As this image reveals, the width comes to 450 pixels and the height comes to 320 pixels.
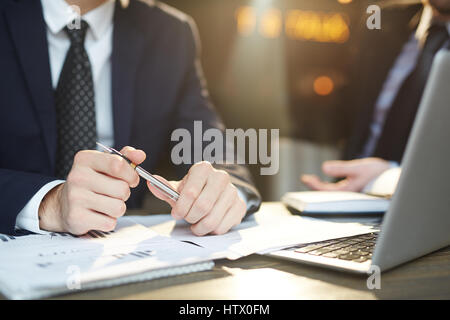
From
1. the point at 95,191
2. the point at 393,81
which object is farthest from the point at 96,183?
the point at 393,81

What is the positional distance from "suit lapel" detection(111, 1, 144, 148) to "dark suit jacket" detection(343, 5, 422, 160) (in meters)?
1.09

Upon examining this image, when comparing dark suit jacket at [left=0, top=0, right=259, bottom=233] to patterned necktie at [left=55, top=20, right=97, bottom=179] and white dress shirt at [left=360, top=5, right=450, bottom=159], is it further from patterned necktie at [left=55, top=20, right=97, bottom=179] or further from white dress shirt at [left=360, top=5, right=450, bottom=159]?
white dress shirt at [left=360, top=5, right=450, bottom=159]

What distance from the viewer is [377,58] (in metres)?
1.98

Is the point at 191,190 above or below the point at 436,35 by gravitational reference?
below

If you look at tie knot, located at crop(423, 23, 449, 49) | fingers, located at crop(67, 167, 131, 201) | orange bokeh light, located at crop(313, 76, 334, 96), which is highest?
tie knot, located at crop(423, 23, 449, 49)

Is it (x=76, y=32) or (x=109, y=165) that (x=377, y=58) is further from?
(x=109, y=165)

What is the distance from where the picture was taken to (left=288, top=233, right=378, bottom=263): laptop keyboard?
62 cm

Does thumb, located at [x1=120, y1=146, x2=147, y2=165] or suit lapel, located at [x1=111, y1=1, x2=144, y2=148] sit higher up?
suit lapel, located at [x1=111, y1=1, x2=144, y2=148]

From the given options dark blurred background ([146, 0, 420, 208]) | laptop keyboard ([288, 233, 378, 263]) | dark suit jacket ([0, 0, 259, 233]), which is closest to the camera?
laptop keyboard ([288, 233, 378, 263])

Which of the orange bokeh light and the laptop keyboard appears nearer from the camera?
the laptop keyboard

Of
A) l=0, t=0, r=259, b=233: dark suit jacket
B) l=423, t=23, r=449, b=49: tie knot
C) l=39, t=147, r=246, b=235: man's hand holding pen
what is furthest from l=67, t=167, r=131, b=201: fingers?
l=423, t=23, r=449, b=49: tie knot

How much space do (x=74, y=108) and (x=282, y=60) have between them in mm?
3689

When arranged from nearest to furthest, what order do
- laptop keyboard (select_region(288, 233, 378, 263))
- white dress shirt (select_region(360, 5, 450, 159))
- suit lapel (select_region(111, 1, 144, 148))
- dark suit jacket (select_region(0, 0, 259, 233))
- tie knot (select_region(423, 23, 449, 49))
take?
1. laptop keyboard (select_region(288, 233, 378, 263))
2. dark suit jacket (select_region(0, 0, 259, 233))
3. suit lapel (select_region(111, 1, 144, 148))
4. tie knot (select_region(423, 23, 449, 49))
5. white dress shirt (select_region(360, 5, 450, 159))
